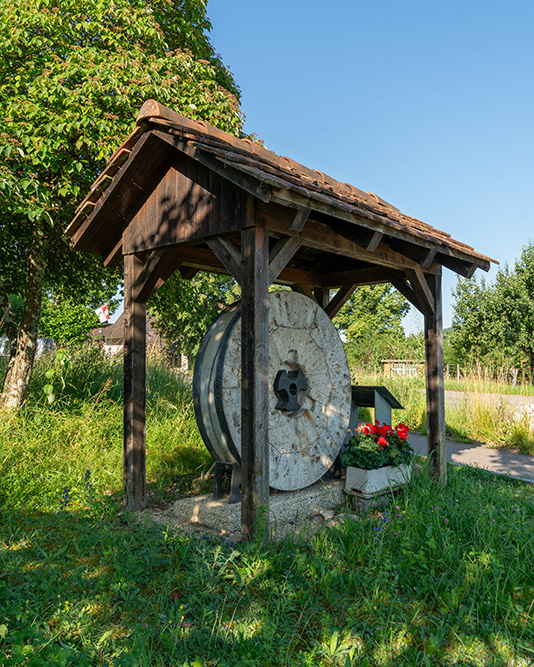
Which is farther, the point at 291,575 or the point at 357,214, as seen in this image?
the point at 357,214

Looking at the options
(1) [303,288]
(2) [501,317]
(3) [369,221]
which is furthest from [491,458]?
(2) [501,317]

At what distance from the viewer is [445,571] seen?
301 cm

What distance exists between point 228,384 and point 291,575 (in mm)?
1659

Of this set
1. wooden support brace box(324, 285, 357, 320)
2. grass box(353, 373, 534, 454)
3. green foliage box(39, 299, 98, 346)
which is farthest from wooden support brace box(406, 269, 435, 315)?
green foliage box(39, 299, 98, 346)

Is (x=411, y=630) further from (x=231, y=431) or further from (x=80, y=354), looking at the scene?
(x=80, y=354)

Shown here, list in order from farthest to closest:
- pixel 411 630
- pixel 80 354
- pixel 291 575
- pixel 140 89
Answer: pixel 80 354 → pixel 140 89 → pixel 291 575 → pixel 411 630

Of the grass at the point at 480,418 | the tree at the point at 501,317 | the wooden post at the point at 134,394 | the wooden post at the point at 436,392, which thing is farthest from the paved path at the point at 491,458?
the tree at the point at 501,317

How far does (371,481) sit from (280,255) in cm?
219

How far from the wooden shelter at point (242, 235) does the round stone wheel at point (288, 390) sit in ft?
1.86

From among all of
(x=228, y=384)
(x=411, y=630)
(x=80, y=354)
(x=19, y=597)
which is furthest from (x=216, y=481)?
(x=80, y=354)

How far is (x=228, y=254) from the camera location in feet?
11.3

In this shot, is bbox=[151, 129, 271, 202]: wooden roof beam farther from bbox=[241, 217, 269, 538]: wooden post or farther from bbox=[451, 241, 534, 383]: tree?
bbox=[451, 241, 534, 383]: tree

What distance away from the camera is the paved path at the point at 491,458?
6.04 meters

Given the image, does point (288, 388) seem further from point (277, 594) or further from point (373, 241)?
point (277, 594)
